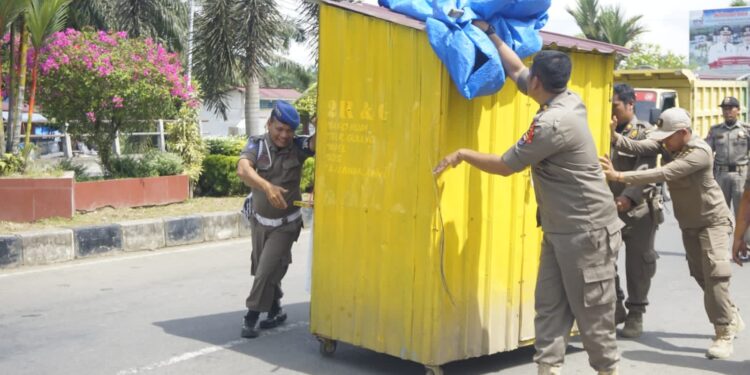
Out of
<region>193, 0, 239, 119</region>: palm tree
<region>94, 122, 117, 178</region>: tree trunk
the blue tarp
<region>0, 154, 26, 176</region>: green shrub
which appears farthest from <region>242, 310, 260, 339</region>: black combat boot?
<region>193, 0, 239, 119</region>: palm tree

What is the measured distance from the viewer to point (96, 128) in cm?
1329

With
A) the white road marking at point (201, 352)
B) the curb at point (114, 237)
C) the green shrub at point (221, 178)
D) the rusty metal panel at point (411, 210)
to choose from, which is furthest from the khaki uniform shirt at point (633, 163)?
the green shrub at point (221, 178)

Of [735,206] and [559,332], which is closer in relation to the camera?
[559,332]

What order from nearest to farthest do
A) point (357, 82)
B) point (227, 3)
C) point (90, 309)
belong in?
point (357, 82) → point (90, 309) → point (227, 3)

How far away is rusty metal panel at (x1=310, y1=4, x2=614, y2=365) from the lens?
5414 millimetres

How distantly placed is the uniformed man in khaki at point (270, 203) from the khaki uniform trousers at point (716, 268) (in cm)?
273

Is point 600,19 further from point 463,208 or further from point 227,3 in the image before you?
point 463,208

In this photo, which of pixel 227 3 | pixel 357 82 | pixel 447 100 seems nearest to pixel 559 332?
pixel 447 100

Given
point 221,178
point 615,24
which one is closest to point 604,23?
point 615,24

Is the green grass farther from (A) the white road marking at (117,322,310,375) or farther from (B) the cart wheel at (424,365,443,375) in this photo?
(B) the cart wheel at (424,365,443,375)

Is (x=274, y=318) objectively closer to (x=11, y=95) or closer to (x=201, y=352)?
(x=201, y=352)

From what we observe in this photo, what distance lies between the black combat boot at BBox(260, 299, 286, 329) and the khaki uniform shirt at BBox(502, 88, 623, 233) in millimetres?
2717

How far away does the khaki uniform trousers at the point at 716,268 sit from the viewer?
20.9ft

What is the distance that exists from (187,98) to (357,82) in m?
8.61
